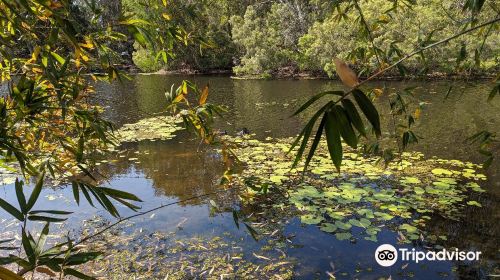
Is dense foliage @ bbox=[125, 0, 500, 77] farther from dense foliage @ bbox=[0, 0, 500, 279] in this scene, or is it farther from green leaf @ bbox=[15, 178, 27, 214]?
green leaf @ bbox=[15, 178, 27, 214]

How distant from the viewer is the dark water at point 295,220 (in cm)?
379

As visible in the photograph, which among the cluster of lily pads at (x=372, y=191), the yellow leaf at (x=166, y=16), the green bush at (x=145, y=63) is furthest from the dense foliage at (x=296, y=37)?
the yellow leaf at (x=166, y=16)

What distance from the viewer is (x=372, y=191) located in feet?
17.9

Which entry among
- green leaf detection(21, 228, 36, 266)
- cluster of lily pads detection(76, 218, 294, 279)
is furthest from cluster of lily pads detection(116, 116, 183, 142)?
green leaf detection(21, 228, 36, 266)

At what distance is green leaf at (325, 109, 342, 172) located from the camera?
643 mm

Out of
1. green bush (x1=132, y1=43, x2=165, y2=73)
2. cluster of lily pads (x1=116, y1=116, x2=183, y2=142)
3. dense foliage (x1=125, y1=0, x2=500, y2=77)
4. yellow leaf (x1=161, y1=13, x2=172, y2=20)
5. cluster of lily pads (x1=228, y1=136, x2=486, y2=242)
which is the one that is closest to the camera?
yellow leaf (x1=161, y1=13, x2=172, y2=20)

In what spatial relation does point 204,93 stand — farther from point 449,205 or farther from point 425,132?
point 425,132

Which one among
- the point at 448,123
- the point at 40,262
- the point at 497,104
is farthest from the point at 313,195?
the point at 497,104

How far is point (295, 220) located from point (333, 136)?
4274mm

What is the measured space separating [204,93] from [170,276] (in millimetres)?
2789

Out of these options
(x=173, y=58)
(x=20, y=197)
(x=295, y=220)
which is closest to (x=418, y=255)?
(x=295, y=220)

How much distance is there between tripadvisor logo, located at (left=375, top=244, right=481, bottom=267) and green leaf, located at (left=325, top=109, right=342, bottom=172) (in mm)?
3573

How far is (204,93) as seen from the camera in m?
1.39

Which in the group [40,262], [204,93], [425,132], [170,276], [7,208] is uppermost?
[204,93]
